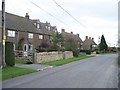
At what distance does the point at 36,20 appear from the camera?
63000mm

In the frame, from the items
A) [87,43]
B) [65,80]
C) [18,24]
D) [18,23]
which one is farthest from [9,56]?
[87,43]

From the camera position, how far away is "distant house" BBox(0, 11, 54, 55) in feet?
160

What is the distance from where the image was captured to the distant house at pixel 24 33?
48.7 metres

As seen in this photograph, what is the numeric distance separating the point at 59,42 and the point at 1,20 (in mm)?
42626

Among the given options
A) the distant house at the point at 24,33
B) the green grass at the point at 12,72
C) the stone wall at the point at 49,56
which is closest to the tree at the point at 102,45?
the distant house at the point at 24,33

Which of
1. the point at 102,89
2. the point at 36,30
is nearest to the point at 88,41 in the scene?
the point at 36,30

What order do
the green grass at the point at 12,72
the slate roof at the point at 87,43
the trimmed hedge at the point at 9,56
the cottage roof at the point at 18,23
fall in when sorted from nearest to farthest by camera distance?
the green grass at the point at 12,72 < the trimmed hedge at the point at 9,56 < the cottage roof at the point at 18,23 < the slate roof at the point at 87,43

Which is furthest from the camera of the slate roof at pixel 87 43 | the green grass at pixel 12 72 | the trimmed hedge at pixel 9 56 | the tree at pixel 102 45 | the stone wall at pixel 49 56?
A: the slate roof at pixel 87 43

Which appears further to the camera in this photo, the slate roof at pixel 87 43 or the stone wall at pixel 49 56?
the slate roof at pixel 87 43

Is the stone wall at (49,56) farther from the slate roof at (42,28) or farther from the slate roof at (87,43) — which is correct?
the slate roof at (87,43)

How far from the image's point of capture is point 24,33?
52.4 meters

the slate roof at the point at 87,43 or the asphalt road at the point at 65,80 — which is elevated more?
the slate roof at the point at 87,43

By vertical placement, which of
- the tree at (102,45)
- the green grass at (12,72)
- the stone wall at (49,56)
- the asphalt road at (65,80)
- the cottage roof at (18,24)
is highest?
the cottage roof at (18,24)

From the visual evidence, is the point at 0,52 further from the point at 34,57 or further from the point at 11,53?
the point at 34,57
